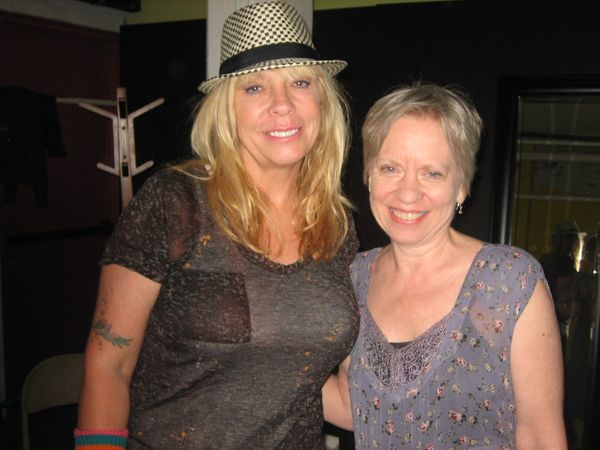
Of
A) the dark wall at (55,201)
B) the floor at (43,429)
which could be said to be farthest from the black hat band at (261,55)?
the floor at (43,429)

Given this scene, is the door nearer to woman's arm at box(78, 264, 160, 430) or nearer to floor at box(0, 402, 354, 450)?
woman's arm at box(78, 264, 160, 430)

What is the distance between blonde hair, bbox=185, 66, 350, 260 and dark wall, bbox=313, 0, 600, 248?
165 cm

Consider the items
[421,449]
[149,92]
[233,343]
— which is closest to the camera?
[233,343]

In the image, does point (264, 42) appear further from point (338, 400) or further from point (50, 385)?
point (50, 385)

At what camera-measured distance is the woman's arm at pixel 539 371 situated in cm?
135

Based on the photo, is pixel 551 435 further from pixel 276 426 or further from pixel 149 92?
pixel 149 92

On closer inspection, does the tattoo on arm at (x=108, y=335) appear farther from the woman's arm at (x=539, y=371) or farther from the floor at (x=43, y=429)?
the floor at (x=43, y=429)

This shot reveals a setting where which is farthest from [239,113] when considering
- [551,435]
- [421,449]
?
[551,435]

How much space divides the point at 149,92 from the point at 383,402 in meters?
3.56

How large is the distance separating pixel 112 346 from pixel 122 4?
4150 millimetres

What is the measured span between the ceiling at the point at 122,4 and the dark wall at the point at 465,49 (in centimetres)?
211

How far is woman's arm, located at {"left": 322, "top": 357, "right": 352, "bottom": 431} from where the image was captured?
1704 mm

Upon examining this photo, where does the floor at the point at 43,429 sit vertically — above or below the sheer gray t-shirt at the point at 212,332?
below

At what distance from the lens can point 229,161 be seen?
1.52m
